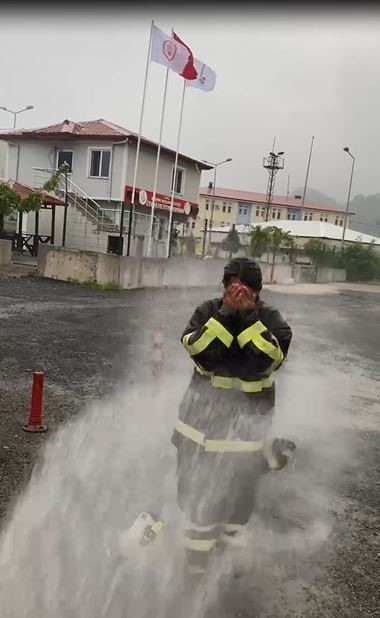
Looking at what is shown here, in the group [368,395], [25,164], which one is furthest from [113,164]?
[368,395]

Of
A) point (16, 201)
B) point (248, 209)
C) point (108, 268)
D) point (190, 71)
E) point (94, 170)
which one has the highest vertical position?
point (190, 71)

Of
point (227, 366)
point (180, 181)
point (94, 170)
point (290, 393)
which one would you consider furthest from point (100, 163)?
point (227, 366)

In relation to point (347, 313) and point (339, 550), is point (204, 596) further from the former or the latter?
point (347, 313)

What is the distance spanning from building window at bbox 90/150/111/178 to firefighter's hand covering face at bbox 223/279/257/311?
25.2 m

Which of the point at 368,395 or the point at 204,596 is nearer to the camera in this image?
the point at 204,596

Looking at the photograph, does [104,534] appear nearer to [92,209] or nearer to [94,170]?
[92,209]

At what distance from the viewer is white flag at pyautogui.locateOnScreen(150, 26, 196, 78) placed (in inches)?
709

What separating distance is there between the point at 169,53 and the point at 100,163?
9255 millimetres

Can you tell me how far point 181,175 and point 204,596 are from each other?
30.2m

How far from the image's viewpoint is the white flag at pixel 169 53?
59.1 feet

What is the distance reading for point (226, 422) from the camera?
2.81 meters

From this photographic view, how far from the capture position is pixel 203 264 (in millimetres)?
19531

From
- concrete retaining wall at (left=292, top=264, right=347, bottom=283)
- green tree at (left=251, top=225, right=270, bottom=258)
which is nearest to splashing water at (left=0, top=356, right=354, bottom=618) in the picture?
concrete retaining wall at (left=292, top=264, right=347, bottom=283)

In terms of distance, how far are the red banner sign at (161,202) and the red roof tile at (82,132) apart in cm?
239
